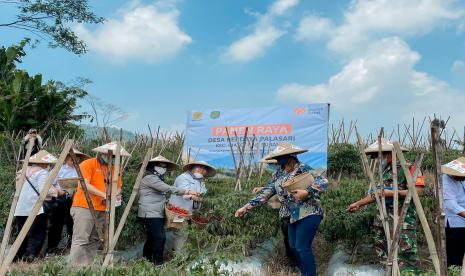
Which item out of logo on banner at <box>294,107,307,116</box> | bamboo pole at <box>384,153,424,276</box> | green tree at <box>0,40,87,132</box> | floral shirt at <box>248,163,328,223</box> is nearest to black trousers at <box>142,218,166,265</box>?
floral shirt at <box>248,163,328,223</box>

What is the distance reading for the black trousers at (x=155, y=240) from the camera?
5.17 metres

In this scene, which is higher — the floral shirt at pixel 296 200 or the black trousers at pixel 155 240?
the floral shirt at pixel 296 200

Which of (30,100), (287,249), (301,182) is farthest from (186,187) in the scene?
(30,100)

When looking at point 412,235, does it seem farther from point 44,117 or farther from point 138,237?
point 44,117

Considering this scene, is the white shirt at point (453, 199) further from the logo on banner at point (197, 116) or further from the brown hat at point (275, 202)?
the logo on banner at point (197, 116)

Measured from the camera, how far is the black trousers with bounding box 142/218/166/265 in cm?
517

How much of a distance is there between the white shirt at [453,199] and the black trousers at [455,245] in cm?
9

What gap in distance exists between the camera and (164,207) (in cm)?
539

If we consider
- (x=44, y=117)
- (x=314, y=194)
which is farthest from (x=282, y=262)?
(x=44, y=117)

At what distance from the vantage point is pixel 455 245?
435 cm

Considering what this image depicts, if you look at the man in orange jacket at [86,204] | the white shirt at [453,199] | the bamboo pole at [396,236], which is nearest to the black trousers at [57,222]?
the man in orange jacket at [86,204]

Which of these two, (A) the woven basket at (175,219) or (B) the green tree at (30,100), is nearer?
(A) the woven basket at (175,219)

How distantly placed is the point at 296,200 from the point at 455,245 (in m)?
1.52

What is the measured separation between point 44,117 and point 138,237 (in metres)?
8.48
